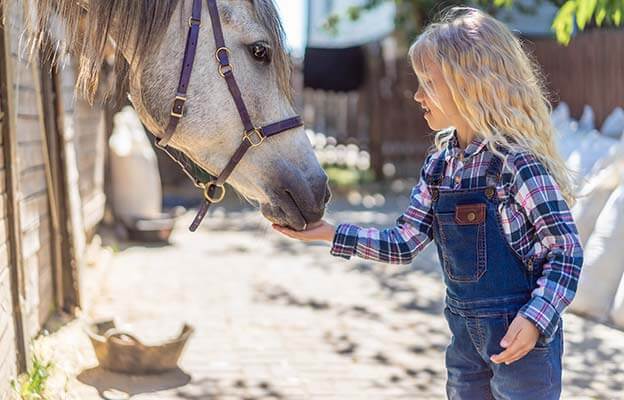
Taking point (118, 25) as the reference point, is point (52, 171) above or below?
below

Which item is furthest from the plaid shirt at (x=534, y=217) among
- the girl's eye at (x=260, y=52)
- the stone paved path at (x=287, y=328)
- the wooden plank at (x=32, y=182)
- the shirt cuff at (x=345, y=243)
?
the wooden plank at (x=32, y=182)

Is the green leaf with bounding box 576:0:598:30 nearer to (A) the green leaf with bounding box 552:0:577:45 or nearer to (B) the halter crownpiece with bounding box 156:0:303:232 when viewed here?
(A) the green leaf with bounding box 552:0:577:45

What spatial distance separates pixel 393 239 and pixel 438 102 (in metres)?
0.44

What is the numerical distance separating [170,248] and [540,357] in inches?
244

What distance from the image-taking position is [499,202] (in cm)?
205

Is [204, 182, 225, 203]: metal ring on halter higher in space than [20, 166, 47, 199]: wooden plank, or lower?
higher

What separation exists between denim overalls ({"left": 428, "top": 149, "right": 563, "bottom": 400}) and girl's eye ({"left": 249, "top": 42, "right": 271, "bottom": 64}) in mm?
715

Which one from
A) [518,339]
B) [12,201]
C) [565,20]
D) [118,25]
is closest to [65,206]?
[12,201]

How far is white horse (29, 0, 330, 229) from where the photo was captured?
238 centimetres

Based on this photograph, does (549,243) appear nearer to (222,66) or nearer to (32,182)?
(222,66)

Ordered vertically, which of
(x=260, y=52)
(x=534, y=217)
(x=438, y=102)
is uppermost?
(x=260, y=52)

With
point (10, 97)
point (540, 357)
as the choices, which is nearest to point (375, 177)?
point (10, 97)

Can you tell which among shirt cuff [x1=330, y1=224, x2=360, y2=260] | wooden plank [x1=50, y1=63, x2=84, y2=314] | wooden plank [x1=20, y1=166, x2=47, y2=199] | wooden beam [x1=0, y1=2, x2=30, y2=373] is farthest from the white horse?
wooden plank [x1=50, y1=63, x2=84, y2=314]

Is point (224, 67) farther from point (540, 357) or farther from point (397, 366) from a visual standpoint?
point (397, 366)
